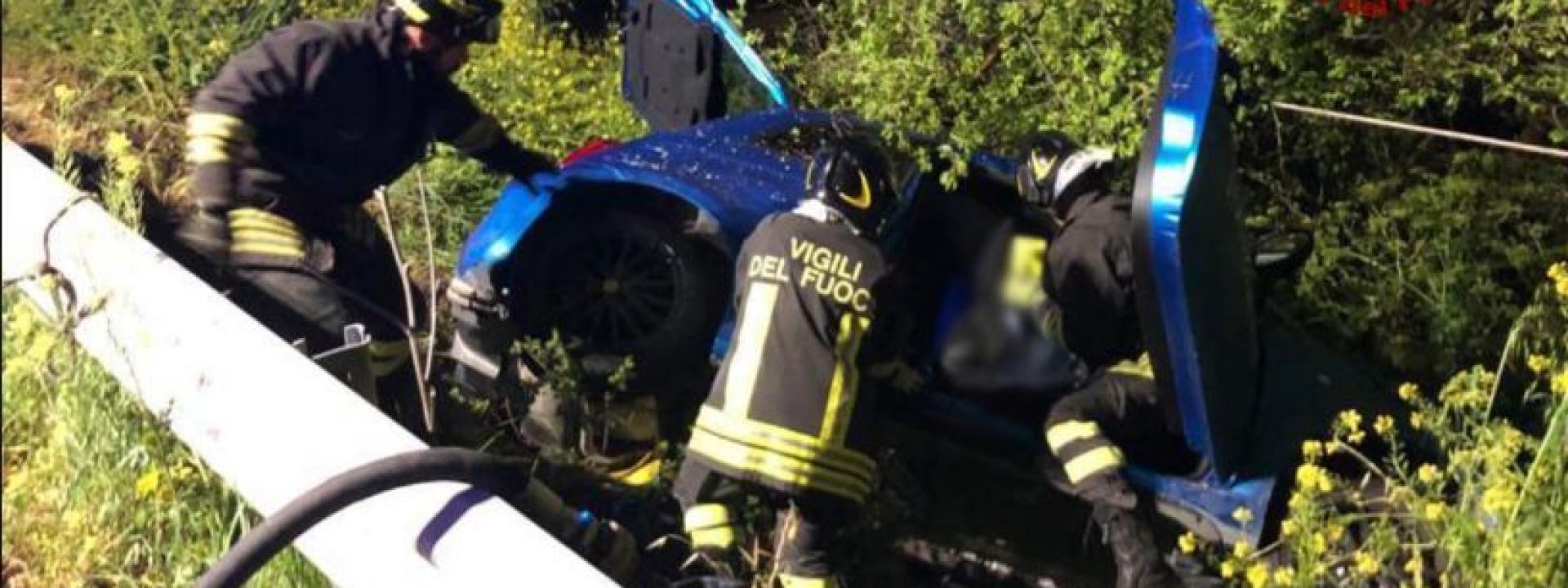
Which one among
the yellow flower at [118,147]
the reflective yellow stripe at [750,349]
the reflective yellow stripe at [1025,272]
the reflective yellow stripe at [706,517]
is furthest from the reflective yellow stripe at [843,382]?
the yellow flower at [118,147]

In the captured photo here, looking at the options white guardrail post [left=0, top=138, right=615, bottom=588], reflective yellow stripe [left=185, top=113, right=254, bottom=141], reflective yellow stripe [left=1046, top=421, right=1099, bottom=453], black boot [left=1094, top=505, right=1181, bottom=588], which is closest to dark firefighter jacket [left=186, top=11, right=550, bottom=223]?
reflective yellow stripe [left=185, top=113, right=254, bottom=141]

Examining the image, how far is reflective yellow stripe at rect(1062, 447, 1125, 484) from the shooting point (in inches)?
155

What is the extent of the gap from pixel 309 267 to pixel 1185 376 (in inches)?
104

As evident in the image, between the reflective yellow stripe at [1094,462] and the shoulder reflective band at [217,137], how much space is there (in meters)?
2.60

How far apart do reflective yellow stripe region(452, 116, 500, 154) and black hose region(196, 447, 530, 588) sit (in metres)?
1.92

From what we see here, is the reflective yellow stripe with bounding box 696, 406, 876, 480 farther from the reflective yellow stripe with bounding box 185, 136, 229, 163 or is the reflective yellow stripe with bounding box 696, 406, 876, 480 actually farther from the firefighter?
the reflective yellow stripe with bounding box 185, 136, 229, 163

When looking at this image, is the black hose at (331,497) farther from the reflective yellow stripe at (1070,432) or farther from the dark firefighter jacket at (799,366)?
the reflective yellow stripe at (1070,432)

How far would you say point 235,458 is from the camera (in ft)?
12.6

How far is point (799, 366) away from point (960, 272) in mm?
790

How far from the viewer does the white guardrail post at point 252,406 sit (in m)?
3.18

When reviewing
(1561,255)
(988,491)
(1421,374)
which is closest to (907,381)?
(988,491)

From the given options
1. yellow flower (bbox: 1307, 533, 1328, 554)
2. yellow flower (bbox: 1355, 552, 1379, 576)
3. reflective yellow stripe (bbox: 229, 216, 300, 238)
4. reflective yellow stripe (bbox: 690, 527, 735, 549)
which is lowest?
reflective yellow stripe (bbox: 690, 527, 735, 549)

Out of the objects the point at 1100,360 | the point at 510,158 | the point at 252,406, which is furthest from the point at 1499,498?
the point at 510,158

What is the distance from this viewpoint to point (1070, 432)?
4.02 m
